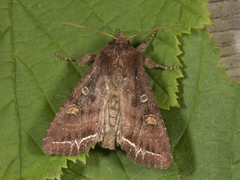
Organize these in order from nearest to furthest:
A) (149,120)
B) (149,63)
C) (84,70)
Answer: (149,120)
(149,63)
(84,70)

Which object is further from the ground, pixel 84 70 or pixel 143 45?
pixel 143 45

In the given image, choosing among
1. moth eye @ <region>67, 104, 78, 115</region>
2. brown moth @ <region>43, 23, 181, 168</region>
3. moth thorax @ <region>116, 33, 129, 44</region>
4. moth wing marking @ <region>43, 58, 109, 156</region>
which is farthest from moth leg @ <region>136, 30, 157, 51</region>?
moth eye @ <region>67, 104, 78, 115</region>

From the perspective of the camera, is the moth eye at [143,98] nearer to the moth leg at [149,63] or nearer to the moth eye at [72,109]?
the moth leg at [149,63]

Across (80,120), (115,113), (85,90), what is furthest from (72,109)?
(115,113)

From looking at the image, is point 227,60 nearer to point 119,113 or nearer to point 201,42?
point 201,42

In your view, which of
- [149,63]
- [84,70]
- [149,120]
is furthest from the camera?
[84,70]

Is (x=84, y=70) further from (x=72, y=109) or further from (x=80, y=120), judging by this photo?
(x=80, y=120)

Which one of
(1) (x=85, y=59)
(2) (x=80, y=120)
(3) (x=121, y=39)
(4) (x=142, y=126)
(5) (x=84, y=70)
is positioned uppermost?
(3) (x=121, y=39)

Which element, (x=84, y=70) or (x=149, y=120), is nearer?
(x=149, y=120)

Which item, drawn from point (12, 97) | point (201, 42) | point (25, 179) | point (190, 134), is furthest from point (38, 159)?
point (201, 42)
